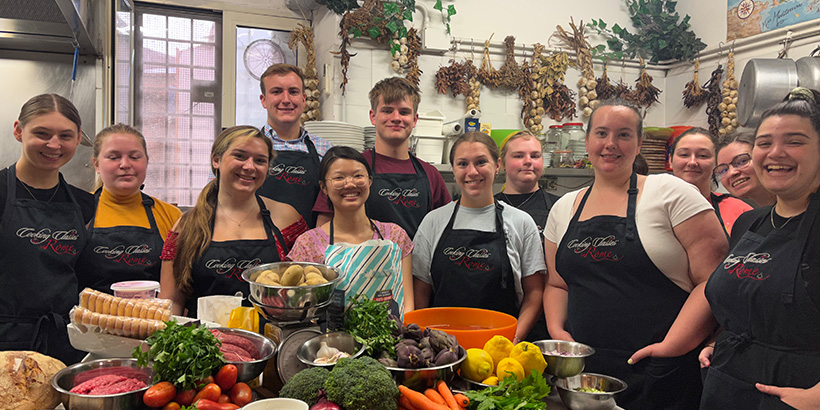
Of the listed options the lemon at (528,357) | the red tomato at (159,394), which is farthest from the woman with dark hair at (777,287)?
the red tomato at (159,394)

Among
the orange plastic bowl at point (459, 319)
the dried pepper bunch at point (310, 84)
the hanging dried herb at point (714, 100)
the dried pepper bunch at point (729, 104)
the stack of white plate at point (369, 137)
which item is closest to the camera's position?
the orange plastic bowl at point (459, 319)

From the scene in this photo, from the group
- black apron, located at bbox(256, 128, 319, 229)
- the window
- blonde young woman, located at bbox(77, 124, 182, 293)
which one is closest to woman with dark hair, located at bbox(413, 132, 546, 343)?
black apron, located at bbox(256, 128, 319, 229)

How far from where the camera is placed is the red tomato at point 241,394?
4.32ft

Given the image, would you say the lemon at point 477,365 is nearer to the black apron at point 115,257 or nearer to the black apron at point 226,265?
the black apron at point 226,265

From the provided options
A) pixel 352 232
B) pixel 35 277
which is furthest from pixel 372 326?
pixel 35 277

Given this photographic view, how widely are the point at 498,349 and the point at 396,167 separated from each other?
1484mm

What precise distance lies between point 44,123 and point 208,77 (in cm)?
282

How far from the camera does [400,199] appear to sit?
2.82 m

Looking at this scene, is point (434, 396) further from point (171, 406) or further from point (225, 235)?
point (225, 235)

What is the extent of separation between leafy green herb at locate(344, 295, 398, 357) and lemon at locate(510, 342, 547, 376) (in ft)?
1.15

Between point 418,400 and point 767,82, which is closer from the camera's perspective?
point 418,400

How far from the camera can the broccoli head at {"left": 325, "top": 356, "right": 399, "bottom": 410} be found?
1256mm

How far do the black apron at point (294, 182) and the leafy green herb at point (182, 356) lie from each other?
4.94 feet

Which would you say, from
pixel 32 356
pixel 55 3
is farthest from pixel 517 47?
pixel 32 356
